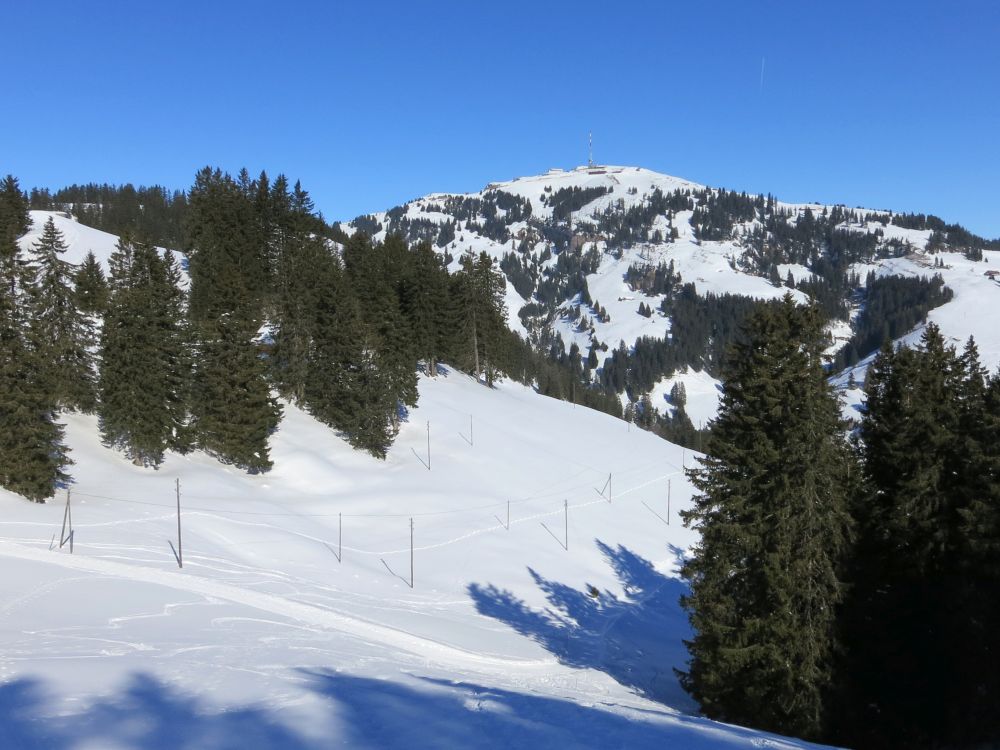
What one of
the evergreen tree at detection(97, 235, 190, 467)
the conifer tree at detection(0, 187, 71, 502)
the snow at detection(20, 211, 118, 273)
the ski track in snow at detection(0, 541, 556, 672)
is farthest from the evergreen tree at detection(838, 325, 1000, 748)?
the snow at detection(20, 211, 118, 273)

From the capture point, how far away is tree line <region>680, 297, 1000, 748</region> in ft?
55.9

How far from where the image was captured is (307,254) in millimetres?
58750

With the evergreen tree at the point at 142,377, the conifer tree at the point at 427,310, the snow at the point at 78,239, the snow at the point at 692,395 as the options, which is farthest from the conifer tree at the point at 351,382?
the snow at the point at 692,395

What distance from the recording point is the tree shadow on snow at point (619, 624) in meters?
24.0

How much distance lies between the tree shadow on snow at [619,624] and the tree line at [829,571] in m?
4.41

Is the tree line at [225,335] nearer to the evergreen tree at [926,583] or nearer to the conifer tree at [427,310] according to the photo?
the conifer tree at [427,310]

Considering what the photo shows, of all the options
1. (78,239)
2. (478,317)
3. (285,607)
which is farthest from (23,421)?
(78,239)

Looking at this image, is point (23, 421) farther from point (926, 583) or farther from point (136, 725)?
point (926, 583)

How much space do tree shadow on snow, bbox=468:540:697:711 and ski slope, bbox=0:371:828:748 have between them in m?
0.16

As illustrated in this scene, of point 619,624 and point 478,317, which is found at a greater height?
point 478,317

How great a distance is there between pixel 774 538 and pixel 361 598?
53.8 ft

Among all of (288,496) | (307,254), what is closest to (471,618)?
(288,496)

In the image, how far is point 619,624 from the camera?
3095cm

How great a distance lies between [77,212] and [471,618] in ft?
378
